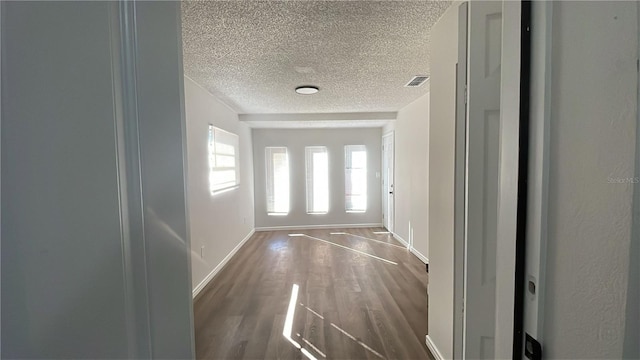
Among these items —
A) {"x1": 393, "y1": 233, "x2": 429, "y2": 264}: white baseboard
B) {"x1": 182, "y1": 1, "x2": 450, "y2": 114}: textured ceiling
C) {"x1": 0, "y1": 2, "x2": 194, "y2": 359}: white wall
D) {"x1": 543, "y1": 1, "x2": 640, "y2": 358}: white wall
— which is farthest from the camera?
{"x1": 393, "y1": 233, "x2": 429, "y2": 264}: white baseboard

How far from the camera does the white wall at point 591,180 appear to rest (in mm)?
483

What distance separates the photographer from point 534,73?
0.65 metres

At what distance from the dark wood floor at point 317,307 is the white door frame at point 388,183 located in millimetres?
1078

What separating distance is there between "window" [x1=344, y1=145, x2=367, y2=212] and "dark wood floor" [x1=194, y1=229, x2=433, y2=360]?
1.71 m

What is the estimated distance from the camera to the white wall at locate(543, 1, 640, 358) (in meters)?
0.48

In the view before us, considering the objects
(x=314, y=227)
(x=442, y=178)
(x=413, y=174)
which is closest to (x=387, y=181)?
(x=413, y=174)

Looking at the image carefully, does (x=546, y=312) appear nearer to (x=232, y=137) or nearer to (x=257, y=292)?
(x=257, y=292)

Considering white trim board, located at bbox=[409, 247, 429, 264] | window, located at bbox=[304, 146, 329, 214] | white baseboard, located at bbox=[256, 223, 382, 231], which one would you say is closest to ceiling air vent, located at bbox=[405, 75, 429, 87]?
white trim board, located at bbox=[409, 247, 429, 264]

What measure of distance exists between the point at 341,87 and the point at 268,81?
85 cm

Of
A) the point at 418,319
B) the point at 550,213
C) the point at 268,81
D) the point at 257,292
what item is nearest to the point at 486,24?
the point at 550,213

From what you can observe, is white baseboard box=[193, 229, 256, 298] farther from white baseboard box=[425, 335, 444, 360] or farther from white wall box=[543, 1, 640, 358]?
white wall box=[543, 1, 640, 358]

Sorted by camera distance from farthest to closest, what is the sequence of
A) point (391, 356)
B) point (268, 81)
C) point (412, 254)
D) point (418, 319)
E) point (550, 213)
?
point (412, 254)
point (268, 81)
point (418, 319)
point (391, 356)
point (550, 213)

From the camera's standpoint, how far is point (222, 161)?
12.1 feet

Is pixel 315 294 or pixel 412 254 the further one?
pixel 412 254
